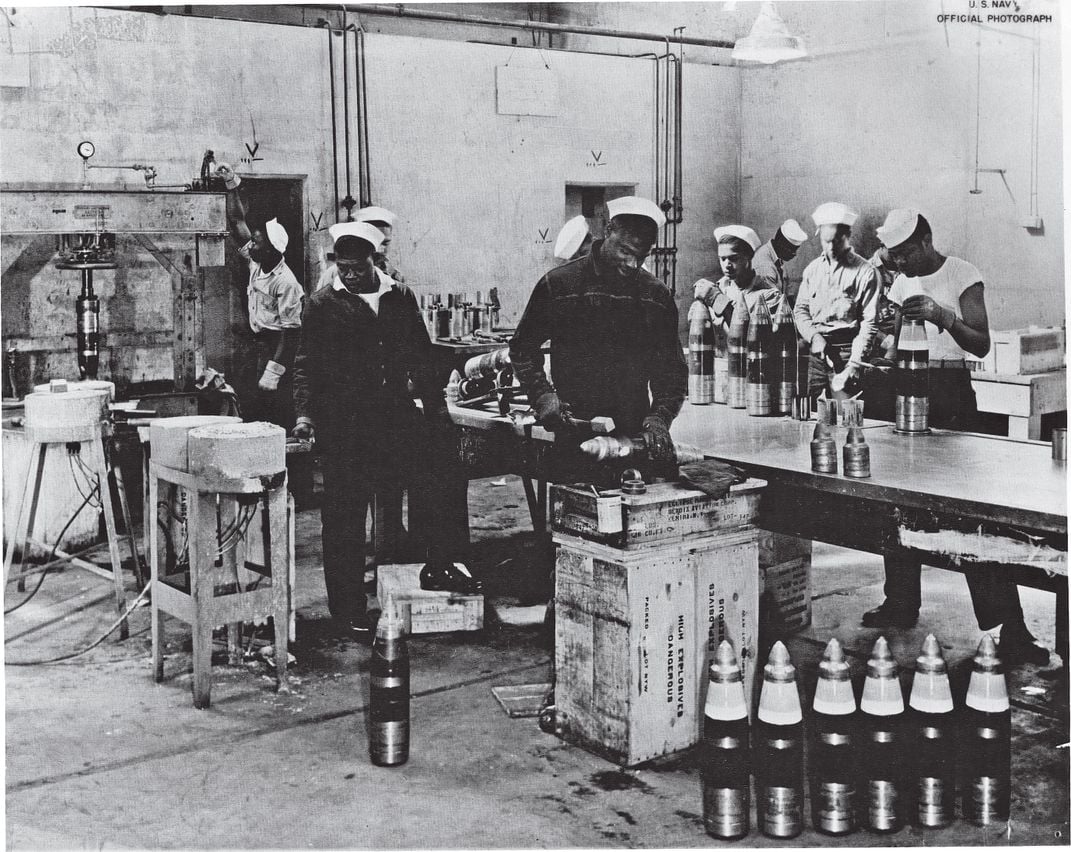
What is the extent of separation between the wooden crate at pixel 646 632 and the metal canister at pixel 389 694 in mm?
456

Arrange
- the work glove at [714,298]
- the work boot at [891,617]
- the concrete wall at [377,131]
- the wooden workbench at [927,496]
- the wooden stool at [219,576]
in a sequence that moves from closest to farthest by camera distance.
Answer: the wooden workbench at [927,496] < the wooden stool at [219,576] < the work boot at [891,617] < the work glove at [714,298] < the concrete wall at [377,131]

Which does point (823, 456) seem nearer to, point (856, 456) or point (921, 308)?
point (856, 456)

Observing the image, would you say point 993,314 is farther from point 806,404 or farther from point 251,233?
point 251,233

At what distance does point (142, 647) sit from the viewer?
14.3ft

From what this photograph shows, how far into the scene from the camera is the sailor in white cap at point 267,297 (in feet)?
23.6

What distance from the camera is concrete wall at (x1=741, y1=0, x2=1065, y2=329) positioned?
23.7 ft

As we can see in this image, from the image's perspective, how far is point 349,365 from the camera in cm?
455

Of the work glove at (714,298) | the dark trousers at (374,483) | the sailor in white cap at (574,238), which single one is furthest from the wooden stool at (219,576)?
the work glove at (714,298)

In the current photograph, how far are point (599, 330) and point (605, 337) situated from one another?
3 centimetres

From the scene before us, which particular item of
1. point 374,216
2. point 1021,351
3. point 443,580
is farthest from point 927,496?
point 374,216

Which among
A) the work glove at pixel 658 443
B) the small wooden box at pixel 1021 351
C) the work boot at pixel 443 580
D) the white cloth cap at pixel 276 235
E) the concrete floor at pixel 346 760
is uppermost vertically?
the white cloth cap at pixel 276 235

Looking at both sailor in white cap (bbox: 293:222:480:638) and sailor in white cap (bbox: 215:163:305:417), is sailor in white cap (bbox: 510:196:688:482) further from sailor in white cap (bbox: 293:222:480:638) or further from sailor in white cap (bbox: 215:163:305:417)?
sailor in white cap (bbox: 215:163:305:417)

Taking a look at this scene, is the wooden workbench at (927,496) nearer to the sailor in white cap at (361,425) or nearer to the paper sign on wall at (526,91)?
the sailor in white cap at (361,425)

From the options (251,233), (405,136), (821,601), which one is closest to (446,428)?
(821,601)
